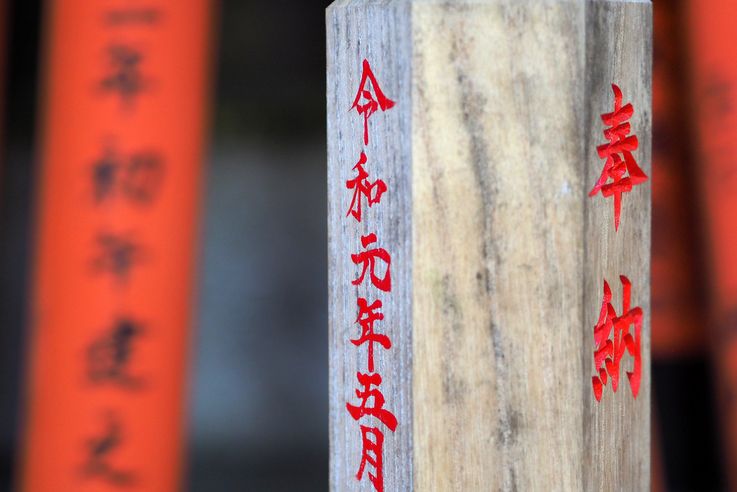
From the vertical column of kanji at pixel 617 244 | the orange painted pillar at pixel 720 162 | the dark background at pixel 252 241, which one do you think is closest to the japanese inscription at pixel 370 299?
the vertical column of kanji at pixel 617 244

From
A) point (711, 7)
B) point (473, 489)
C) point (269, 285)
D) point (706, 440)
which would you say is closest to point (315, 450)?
point (269, 285)

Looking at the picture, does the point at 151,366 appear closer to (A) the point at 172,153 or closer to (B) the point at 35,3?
(A) the point at 172,153

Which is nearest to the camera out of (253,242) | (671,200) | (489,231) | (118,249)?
(489,231)

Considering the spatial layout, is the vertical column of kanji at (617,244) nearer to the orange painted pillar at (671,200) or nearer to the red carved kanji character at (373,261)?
the red carved kanji character at (373,261)

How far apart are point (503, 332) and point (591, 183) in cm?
18

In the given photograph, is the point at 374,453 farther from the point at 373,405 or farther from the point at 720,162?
the point at 720,162

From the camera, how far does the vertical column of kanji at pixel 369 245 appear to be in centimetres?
100

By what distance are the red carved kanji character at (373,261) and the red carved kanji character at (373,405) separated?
0.10m

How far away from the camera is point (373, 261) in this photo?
3.44 feet

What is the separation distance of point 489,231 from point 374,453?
0.27 metres

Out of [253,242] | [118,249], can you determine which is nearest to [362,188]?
[118,249]

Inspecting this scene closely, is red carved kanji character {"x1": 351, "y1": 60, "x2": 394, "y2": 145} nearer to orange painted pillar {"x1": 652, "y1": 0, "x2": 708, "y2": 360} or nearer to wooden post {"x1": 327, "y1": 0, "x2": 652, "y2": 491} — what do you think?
wooden post {"x1": 327, "y1": 0, "x2": 652, "y2": 491}

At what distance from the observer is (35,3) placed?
3674 mm

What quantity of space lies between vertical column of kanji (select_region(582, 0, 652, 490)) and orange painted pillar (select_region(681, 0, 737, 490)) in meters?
1.09
